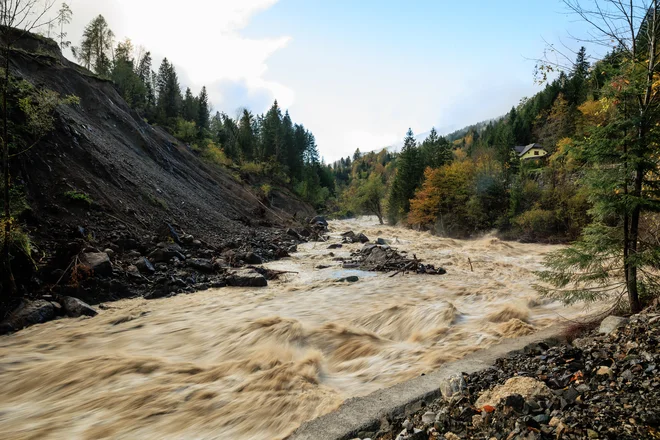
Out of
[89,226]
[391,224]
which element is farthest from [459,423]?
[391,224]

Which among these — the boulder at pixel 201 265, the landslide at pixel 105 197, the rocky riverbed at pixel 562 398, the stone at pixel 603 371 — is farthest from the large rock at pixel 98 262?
the stone at pixel 603 371

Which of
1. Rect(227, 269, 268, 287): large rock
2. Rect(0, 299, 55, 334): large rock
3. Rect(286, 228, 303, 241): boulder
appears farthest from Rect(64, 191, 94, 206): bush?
Rect(286, 228, 303, 241): boulder

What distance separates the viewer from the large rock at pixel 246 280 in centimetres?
1212

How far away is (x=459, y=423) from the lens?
11.1 ft

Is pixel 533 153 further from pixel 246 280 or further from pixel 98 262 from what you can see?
→ pixel 98 262

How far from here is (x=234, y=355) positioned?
6938mm

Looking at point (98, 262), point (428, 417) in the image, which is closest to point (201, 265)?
point (98, 262)

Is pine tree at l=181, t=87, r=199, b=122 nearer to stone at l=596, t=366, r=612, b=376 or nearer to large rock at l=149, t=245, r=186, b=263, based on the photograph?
large rock at l=149, t=245, r=186, b=263

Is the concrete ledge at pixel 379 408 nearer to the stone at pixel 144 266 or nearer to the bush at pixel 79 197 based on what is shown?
the stone at pixel 144 266

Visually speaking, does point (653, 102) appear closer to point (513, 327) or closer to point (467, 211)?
point (513, 327)

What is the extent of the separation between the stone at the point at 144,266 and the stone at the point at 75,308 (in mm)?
2623

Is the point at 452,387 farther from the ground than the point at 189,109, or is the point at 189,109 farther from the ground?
the point at 189,109

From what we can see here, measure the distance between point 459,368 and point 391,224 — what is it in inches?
2063

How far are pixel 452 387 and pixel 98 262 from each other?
409 inches
